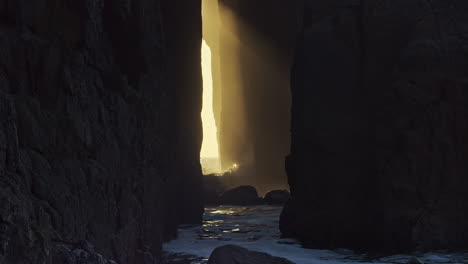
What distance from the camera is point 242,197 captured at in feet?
109

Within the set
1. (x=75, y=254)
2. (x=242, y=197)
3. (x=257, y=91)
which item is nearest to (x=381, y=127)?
(x=75, y=254)

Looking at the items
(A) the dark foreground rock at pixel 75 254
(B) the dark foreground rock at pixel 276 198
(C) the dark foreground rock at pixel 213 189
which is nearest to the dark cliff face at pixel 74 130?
(A) the dark foreground rock at pixel 75 254

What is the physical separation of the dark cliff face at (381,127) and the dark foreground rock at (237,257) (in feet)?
17.2

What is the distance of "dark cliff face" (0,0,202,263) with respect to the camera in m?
4.92

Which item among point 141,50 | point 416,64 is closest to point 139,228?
point 141,50

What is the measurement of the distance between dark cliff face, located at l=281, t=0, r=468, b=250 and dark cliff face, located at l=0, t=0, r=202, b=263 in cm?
591

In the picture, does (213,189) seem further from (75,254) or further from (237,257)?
(75,254)

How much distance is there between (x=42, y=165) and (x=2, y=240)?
1686 mm

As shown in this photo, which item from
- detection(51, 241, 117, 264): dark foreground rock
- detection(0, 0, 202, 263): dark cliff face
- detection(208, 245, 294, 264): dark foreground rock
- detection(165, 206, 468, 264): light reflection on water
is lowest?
detection(165, 206, 468, 264): light reflection on water

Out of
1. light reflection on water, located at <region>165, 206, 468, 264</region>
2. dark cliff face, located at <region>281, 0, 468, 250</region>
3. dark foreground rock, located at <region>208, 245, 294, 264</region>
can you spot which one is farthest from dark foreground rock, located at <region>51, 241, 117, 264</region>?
dark cliff face, located at <region>281, 0, 468, 250</region>

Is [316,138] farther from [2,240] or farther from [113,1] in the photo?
[2,240]

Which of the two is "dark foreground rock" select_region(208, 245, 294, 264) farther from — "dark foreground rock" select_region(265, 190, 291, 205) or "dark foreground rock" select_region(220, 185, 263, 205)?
"dark foreground rock" select_region(220, 185, 263, 205)

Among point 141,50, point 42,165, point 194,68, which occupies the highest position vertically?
point 194,68

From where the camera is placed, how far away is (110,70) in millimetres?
8594
